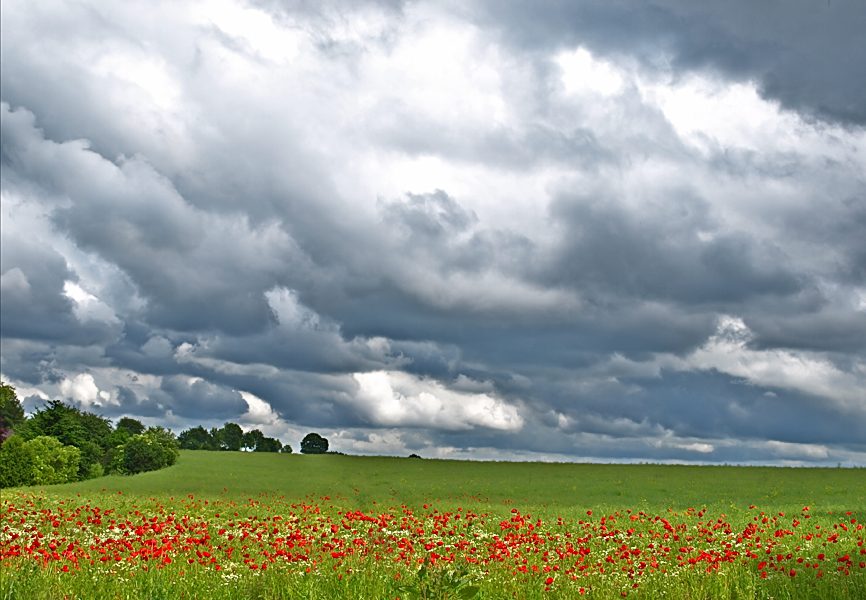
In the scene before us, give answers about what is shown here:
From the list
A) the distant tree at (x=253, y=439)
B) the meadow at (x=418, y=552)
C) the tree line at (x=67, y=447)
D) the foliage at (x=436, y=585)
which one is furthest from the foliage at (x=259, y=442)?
the foliage at (x=436, y=585)

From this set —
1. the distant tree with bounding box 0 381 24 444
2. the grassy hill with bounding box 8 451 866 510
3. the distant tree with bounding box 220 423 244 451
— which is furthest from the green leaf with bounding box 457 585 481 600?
the distant tree with bounding box 220 423 244 451

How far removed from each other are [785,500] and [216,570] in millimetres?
37557

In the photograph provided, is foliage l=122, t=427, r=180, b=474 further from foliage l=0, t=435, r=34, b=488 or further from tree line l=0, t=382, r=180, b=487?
foliage l=0, t=435, r=34, b=488

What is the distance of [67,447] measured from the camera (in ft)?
245

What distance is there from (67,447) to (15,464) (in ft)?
43.8

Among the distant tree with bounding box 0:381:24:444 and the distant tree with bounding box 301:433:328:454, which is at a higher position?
the distant tree with bounding box 0:381:24:444

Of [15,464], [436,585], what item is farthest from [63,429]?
[436,585]

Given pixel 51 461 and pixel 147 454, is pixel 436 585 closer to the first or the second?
pixel 51 461

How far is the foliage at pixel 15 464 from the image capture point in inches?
2409

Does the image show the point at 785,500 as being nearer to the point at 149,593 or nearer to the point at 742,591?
the point at 742,591

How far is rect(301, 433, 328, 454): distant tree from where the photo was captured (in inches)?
5217

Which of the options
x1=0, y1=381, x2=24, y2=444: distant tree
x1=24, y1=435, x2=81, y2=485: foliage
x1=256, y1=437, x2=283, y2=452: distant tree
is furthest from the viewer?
x1=256, y1=437, x2=283, y2=452: distant tree

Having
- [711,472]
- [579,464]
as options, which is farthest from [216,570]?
[579,464]

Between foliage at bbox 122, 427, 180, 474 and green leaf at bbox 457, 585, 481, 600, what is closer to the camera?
green leaf at bbox 457, 585, 481, 600
